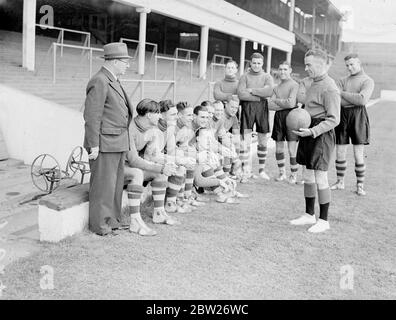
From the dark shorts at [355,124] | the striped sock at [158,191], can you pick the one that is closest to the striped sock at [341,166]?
the dark shorts at [355,124]

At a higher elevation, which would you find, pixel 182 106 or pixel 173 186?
pixel 182 106

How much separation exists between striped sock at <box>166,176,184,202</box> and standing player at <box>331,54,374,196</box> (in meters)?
2.42

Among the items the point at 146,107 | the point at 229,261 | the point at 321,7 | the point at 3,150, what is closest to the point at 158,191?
the point at 146,107

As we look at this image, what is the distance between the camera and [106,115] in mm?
4383

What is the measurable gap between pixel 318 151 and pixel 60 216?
250cm

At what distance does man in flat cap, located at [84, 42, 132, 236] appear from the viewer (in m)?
4.26

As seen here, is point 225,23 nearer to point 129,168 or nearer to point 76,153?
point 76,153

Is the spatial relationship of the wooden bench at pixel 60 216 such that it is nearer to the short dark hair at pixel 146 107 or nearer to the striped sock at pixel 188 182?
the short dark hair at pixel 146 107

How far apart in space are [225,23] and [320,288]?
18341mm

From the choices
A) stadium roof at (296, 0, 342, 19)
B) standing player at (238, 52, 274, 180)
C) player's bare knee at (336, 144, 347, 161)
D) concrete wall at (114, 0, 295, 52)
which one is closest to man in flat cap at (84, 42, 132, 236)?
standing player at (238, 52, 274, 180)

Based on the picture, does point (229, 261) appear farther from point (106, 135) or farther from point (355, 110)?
point (355, 110)

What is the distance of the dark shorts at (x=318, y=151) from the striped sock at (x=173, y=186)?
4.28 ft

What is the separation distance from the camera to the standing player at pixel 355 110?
20.2ft

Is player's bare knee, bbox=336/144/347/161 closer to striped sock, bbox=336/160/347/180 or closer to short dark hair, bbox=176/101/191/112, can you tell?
striped sock, bbox=336/160/347/180
